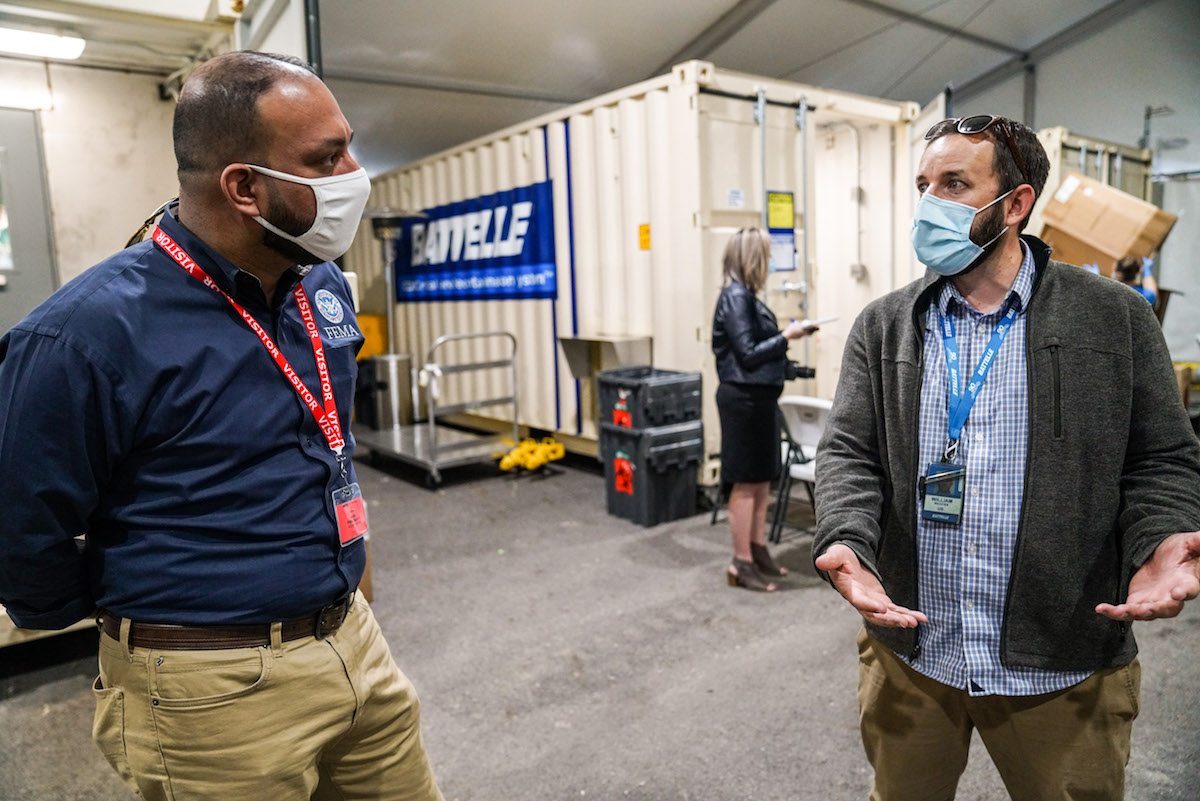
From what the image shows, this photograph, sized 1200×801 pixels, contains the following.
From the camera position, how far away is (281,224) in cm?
126

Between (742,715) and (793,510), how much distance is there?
256cm

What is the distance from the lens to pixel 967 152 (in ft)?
4.69

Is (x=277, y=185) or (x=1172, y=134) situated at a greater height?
(x=1172, y=134)

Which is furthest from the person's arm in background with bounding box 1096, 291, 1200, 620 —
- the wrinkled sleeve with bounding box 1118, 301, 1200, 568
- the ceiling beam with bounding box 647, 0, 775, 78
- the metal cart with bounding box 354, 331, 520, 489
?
the ceiling beam with bounding box 647, 0, 775, 78

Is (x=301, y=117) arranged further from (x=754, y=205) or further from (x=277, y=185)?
(x=754, y=205)

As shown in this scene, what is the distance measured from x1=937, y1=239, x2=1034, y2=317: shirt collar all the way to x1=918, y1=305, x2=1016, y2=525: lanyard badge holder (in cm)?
2

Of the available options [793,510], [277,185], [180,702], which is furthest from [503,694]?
[793,510]

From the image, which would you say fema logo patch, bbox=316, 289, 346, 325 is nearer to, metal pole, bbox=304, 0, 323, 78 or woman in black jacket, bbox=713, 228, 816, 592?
metal pole, bbox=304, 0, 323, 78

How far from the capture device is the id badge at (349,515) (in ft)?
4.33

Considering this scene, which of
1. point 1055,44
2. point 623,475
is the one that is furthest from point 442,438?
point 1055,44

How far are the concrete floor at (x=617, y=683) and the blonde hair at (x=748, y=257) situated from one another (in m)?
1.50

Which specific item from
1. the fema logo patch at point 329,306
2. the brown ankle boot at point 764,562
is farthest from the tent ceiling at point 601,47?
the fema logo patch at point 329,306

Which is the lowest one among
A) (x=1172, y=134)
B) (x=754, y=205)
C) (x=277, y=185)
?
(x=277, y=185)

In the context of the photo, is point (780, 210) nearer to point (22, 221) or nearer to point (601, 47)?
point (22, 221)
